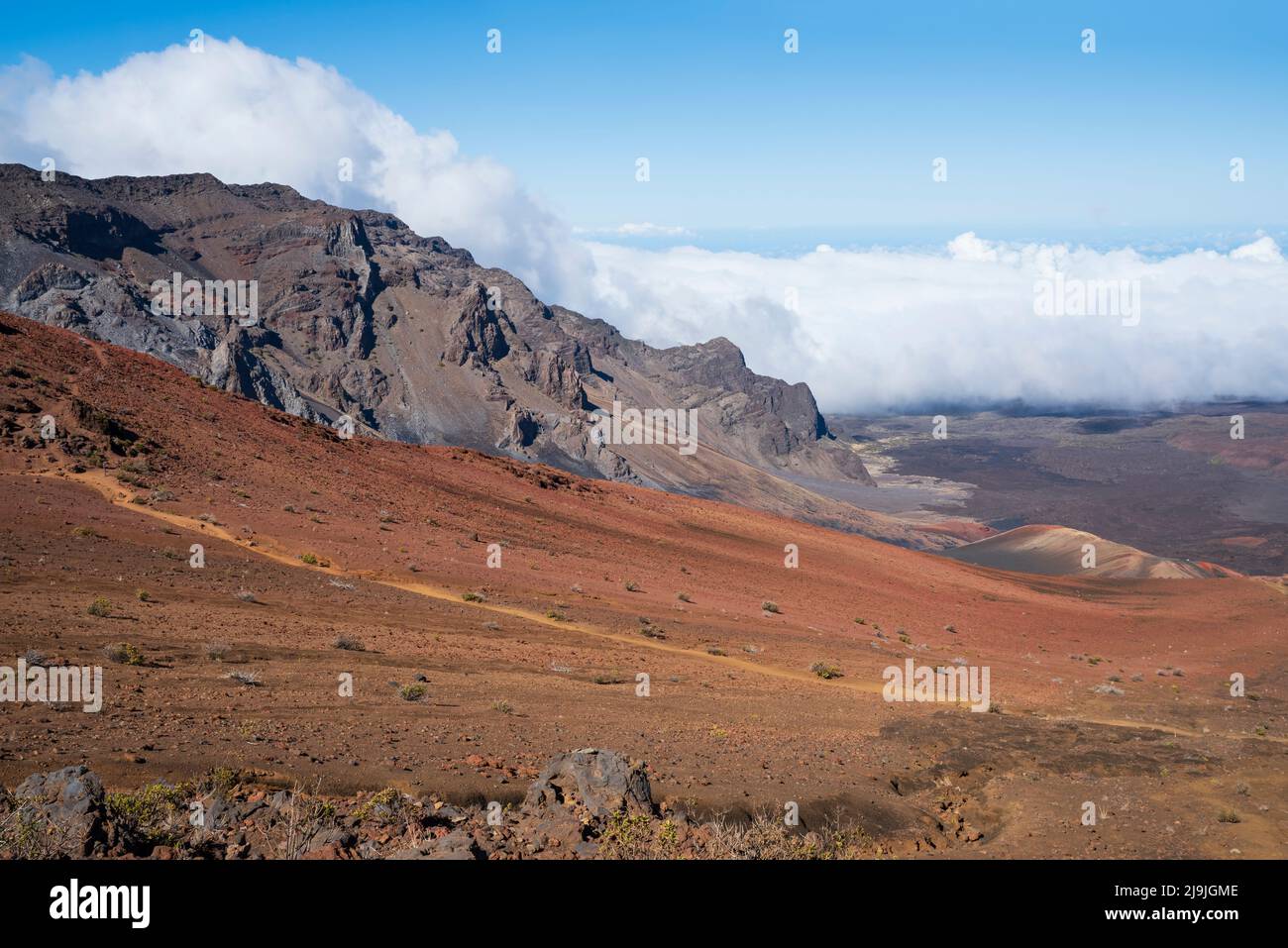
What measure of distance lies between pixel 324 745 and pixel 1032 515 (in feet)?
681

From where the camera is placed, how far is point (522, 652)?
20531 mm

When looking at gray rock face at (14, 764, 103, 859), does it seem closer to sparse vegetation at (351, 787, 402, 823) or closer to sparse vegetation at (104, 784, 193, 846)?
sparse vegetation at (104, 784, 193, 846)

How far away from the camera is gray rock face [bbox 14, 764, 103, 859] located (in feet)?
24.2

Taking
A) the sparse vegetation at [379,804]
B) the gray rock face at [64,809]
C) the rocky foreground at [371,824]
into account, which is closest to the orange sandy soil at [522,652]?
the sparse vegetation at [379,804]

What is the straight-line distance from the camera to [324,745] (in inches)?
468

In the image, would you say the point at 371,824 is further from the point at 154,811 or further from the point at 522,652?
the point at 522,652

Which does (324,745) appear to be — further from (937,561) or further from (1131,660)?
(937,561)

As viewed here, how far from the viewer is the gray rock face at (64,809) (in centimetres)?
737

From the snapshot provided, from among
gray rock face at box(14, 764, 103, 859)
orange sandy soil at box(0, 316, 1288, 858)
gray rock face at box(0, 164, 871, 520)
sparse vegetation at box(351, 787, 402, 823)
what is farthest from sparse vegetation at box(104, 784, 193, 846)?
gray rock face at box(0, 164, 871, 520)

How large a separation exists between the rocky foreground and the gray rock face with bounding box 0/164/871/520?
107 m

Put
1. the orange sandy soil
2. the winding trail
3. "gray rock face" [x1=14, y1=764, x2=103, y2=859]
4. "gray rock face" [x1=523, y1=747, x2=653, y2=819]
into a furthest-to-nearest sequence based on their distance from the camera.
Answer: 1. the winding trail
2. the orange sandy soil
3. "gray rock face" [x1=523, y1=747, x2=653, y2=819]
4. "gray rock face" [x1=14, y1=764, x2=103, y2=859]

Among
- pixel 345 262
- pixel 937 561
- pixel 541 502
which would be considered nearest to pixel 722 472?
pixel 345 262

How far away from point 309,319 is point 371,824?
138115mm

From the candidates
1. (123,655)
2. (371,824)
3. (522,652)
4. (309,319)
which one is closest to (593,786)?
(371,824)
